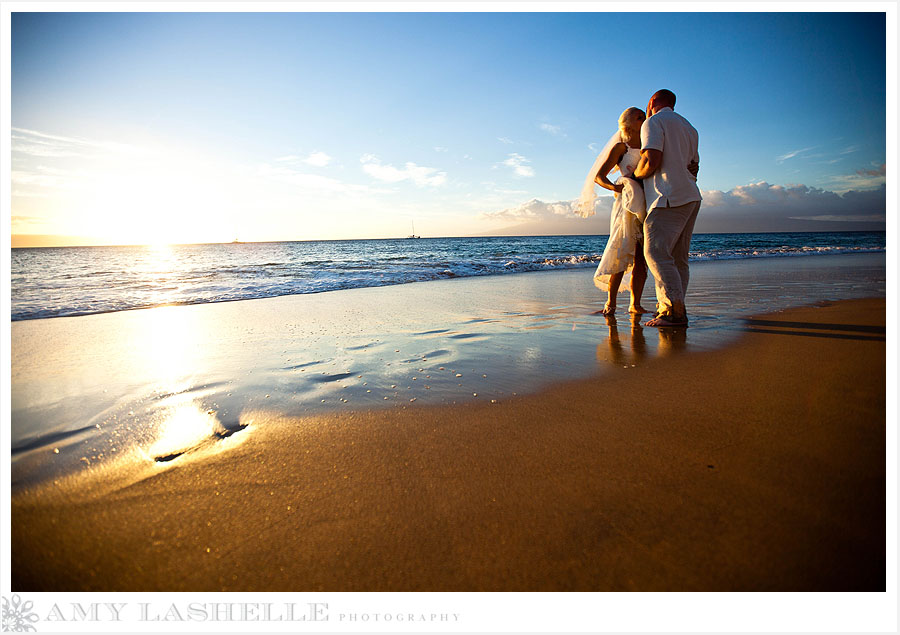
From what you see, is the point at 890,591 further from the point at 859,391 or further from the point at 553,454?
the point at 859,391

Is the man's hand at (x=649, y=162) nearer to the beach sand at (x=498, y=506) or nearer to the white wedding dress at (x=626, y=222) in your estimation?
the white wedding dress at (x=626, y=222)

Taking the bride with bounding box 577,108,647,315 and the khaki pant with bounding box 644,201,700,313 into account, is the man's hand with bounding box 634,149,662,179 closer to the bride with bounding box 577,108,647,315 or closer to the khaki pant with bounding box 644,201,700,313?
the bride with bounding box 577,108,647,315

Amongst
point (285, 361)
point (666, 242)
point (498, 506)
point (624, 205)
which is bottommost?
point (498, 506)

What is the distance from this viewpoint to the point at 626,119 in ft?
13.9

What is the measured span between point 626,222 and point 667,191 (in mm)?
633

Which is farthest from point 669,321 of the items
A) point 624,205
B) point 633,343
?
point 624,205


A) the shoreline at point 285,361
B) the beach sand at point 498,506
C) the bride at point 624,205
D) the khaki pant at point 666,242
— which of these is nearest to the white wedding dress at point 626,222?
the bride at point 624,205

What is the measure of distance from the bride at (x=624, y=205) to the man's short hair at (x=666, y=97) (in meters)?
0.35

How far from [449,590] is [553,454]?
672mm

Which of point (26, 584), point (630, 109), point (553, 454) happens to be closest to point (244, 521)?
point (26, 584)

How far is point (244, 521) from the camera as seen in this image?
1.17m

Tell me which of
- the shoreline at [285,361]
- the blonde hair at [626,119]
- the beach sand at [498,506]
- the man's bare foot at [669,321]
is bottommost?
the beach sand at [498,506]

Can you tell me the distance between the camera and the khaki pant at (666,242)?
3887 millimetres

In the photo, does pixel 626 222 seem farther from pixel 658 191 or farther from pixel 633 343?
pixel 633 343
